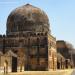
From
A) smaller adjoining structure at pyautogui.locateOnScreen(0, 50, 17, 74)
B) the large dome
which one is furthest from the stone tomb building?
smaller adjoining structure at pyautogui.locateOnScreen(0, 50, 17, 74)

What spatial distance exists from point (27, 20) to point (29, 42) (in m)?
4.46

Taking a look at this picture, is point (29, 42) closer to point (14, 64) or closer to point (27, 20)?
point (27, 20)

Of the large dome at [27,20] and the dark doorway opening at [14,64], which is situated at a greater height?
the large dome at [27,20]

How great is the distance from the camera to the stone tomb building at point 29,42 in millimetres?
38906

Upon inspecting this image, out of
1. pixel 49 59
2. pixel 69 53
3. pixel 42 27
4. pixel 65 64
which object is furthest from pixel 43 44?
pixel 69 53

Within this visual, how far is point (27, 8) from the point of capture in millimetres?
43844

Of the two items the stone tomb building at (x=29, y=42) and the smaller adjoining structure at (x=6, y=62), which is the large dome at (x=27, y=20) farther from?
the smaller adjoining structure at (x=6, y=62)

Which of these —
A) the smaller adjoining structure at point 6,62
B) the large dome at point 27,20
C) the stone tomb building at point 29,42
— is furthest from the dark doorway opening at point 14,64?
the large dome at point 27,20

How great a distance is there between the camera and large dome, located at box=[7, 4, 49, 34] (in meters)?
42.8

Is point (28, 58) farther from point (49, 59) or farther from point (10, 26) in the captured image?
point (10, 26)

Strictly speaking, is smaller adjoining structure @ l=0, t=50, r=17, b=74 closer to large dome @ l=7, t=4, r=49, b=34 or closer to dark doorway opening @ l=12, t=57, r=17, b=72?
dark doorway opening @ l=12, t=57, r=17, b=72

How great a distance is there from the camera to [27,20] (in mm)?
42875

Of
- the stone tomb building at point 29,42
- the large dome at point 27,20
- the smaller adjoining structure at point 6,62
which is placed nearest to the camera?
the smaller adjoining structure at point 6,62

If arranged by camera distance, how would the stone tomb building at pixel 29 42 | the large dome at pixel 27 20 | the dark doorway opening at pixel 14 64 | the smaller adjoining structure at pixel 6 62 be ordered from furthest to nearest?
the large dome at pixel 27 20, the stone tomb building at pixel 29 42, the dark doorway opening at pixel 14 64, the smaller adjoining structure at pixel 6 62
